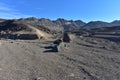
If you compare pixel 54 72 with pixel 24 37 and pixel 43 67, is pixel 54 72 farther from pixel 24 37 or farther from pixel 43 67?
pixel 24 37

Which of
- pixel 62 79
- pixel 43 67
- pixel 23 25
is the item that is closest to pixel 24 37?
pixel 23 25

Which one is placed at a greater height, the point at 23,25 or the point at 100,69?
the point at 23,25

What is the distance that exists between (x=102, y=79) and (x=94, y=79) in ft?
1.90

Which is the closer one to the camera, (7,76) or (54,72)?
(7,76)

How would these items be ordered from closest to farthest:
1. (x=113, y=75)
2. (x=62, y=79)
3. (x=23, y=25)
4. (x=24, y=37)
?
(x=62, y=79) → (x=113, y=75) → (x=24, y=37) → (x=23, y=25)

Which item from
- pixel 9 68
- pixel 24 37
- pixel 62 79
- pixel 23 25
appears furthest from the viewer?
pixel 23 25

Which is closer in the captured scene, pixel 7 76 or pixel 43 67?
pixel 7 76

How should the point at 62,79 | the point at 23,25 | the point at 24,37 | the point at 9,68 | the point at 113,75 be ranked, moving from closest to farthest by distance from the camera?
the point at 62,79, the point at 113,75, the point at 9,68, the point at 24,37, the point at 23,25

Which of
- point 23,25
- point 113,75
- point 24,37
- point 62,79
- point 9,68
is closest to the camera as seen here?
point 62,79

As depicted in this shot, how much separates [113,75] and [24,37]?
203 feet

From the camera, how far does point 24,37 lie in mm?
78875

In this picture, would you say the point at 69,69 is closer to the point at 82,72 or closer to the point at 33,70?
the point at 82,72

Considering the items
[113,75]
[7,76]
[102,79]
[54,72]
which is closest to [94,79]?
[102,79]

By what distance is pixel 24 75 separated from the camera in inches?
712
